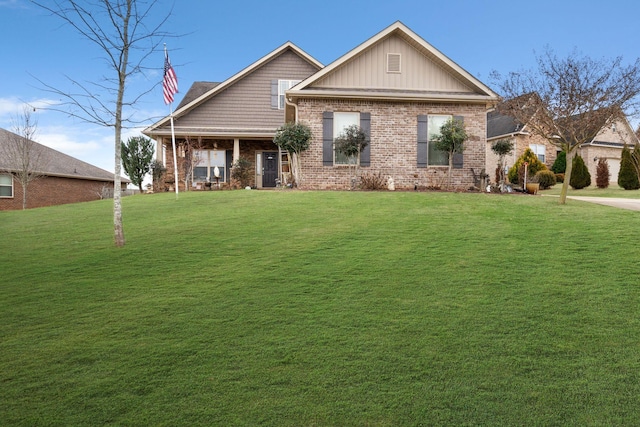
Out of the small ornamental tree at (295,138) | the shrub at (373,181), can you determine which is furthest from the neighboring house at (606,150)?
the small ornamental tree at (295,138)

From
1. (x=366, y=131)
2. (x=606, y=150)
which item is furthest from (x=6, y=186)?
(x=606, y=150)

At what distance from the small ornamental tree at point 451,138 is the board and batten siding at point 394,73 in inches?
73.1

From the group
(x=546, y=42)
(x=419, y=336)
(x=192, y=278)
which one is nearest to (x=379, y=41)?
(x=546, y=42)

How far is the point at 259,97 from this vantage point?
22.0 m

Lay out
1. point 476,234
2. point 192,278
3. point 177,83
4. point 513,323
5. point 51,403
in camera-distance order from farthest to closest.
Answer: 1. point 177,83
2. point 476,234
3. point 192,278
4. point 513,323
5. point 51,403

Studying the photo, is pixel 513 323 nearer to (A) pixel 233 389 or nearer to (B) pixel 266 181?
(A) pixel 233 389

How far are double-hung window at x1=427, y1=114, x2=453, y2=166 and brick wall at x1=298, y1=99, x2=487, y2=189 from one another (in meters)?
0.22

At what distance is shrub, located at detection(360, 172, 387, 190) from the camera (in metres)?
16.2

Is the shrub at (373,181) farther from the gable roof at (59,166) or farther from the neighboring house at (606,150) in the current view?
the neighboring house at (606,150)

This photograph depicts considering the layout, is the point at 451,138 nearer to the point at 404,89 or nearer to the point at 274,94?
the point at 404,89

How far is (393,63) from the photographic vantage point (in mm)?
17188

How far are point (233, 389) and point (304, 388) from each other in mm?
547

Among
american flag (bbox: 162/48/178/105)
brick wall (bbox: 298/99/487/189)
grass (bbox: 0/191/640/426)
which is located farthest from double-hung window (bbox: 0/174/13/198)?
grass (bbox: 0/191/640/426)

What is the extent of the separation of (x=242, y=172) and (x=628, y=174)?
66.7ft
